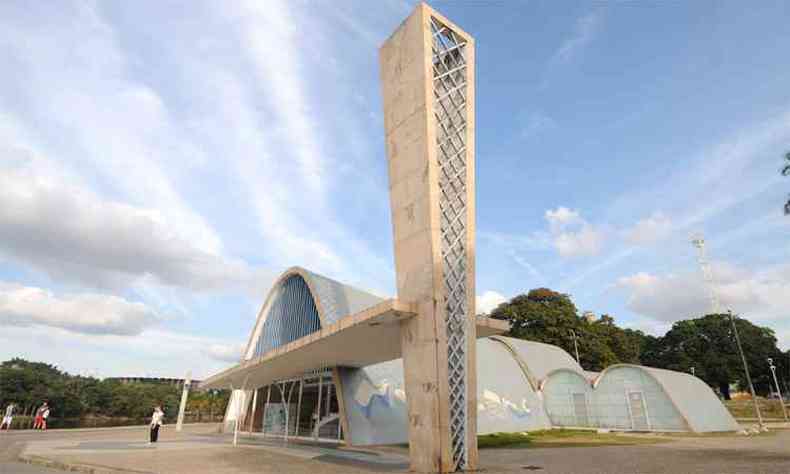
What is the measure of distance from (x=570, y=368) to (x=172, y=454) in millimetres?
30022

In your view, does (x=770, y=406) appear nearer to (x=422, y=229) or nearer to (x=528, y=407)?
(x=528, y=407)

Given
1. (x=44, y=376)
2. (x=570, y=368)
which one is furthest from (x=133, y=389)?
(x=570, y=368)

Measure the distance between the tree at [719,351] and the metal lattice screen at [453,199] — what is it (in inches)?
3370

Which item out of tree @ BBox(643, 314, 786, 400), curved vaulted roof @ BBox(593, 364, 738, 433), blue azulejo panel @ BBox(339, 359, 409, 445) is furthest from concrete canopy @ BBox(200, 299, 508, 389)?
tree @ BBox(643, 314, 786, 400)

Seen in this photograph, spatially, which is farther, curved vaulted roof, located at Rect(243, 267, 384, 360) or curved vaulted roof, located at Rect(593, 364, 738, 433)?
curved vaulted roof, located at Rect(593, 364, 738, 433)

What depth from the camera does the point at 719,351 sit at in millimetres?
77938

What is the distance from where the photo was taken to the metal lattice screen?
12.6m

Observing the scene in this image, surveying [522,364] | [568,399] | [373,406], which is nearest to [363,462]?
[373,406]

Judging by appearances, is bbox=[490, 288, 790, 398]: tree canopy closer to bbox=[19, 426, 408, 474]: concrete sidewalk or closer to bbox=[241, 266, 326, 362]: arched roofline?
bbox=[241, 266, 326, 362]: arched roofline

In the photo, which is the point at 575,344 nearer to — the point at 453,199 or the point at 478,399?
the point at 478,399

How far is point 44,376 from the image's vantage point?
64375mm

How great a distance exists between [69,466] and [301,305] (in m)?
17.5

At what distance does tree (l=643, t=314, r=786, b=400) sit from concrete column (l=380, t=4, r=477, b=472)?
281 feet

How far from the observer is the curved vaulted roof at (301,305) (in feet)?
90.4
